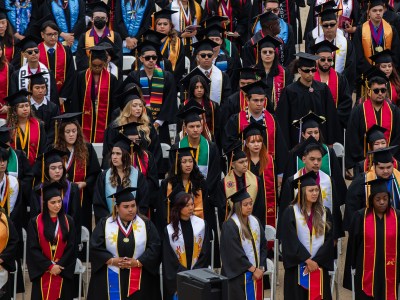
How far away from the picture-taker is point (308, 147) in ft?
42.7

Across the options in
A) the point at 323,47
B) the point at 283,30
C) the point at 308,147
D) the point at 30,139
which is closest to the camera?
the point at 308,147

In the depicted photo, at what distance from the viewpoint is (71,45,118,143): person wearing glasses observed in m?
15.0

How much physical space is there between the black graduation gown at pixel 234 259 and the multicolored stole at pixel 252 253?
1.3 inches

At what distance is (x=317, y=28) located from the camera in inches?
645

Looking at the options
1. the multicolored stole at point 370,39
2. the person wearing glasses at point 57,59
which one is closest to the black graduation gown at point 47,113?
the person wearing glasses at point 57,59

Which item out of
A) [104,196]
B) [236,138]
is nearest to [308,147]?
[236,138]

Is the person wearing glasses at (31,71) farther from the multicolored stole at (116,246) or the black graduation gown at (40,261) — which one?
the multicolored stole at (116,246)

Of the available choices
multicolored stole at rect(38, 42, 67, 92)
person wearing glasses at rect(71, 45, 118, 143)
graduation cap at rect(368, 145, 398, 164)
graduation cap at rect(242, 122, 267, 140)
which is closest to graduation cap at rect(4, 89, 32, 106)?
person wearing glasses at rect(71, 45, 118, 143)

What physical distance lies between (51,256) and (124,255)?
65 centimetres

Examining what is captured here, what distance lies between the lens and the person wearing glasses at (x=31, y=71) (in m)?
14.8

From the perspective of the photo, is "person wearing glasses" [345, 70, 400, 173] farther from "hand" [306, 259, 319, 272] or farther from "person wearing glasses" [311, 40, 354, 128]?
"hand" [306, 259, 319, 272]

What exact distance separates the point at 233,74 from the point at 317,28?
133 centimetres

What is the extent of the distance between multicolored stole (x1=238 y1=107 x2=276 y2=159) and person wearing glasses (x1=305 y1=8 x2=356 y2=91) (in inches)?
79.5

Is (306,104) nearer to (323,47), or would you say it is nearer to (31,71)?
(323,47)
